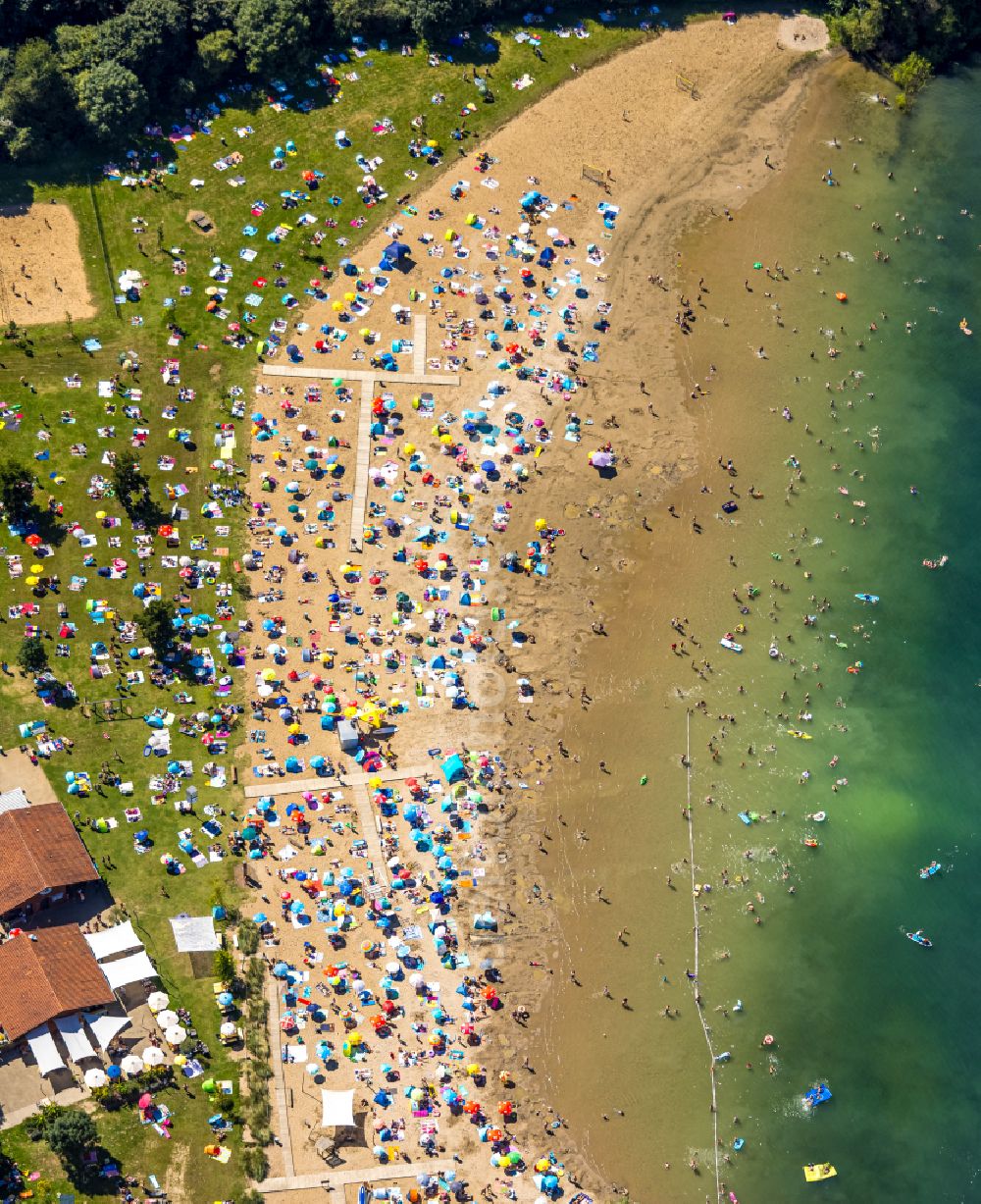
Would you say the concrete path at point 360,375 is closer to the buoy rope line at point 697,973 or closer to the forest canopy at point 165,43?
the forest canopy at point 165,43

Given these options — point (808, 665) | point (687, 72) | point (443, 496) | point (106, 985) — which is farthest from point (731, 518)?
point (106, 985)

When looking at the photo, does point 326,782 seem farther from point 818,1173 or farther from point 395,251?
point 395,251

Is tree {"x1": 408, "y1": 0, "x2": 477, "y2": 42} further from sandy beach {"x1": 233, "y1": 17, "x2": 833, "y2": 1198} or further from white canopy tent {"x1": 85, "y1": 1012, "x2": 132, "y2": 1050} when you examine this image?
white canopy tent {"x1": 85, "y1": 1012, "x2": 132, "y2": 1050}

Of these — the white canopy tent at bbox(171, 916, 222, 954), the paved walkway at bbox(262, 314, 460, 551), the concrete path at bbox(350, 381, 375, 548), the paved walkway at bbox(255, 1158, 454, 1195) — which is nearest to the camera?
the paved walkway at bbox(255, 1158, 454, 1195)

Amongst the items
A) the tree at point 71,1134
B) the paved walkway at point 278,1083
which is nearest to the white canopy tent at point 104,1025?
the tree at point 71,1134

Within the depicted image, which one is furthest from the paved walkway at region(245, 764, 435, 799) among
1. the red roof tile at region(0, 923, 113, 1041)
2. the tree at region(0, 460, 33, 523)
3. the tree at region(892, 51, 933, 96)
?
the tree at region(892, 51, 933, 96)
